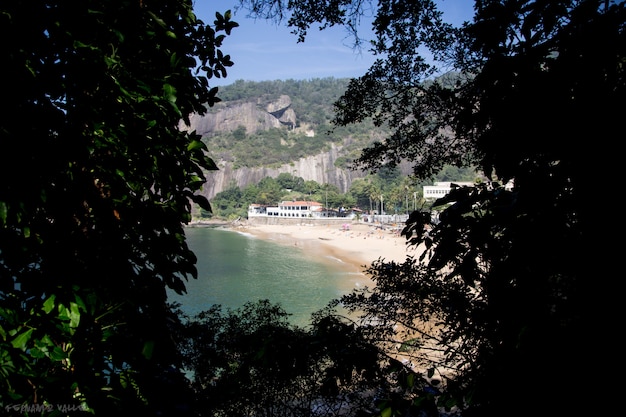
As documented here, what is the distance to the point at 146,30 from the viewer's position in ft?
4.94

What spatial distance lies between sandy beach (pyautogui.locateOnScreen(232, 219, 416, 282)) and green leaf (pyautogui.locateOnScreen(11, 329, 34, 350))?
18721 millimetres

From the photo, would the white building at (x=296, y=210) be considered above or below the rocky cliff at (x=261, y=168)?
below

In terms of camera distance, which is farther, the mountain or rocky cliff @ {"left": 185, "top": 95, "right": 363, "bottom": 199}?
the mountain

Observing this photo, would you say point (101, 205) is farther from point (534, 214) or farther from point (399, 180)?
point (399, 180)

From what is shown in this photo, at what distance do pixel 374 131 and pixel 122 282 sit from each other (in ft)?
321

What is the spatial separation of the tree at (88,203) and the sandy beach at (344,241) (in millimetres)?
18223

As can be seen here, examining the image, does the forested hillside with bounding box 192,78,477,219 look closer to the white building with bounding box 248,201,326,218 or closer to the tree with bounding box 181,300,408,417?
the white building with bounding box 248,201,326,218

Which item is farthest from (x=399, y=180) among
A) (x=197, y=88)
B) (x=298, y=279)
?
(x=197, y=88)

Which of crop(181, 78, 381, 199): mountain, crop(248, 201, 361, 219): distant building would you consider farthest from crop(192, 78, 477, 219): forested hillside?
crop(248, 201, 361, 219): distant building

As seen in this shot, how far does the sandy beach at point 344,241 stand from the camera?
89.8 ft

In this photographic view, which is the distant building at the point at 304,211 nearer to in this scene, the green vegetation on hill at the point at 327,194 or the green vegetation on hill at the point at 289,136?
the green vegetation on hill at the point at 327,194

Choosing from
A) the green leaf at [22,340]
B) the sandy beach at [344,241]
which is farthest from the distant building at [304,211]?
the green leaf at [22,340]

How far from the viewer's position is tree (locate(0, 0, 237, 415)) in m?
1.09

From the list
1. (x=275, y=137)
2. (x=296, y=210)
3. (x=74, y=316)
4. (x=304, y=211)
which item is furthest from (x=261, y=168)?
(x=74, y=316)
